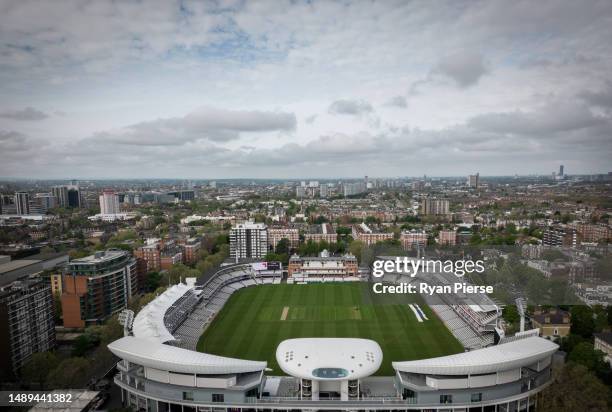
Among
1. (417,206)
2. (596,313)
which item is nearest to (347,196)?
(417,206)

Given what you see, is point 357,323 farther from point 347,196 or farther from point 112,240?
point 347,196

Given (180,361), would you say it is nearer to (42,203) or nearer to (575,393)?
(575,393)

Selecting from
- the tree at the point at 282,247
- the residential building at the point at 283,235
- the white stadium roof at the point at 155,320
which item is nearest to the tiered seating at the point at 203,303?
the white stadium roof at the point at 155,320

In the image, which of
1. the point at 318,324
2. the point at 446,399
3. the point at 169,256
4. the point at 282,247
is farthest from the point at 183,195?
the point at 446,399

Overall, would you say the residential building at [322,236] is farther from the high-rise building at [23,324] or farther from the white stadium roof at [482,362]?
the white stadium roof at [482,362]

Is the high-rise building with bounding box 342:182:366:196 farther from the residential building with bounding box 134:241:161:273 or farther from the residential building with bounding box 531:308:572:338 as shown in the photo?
the residential building with bounding box 531:308:572:338

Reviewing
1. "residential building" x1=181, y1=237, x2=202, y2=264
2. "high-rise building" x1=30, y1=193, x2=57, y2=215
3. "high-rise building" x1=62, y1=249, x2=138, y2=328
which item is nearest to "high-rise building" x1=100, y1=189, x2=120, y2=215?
"high-rise building" x1=30, y1=193, x2=57, y2=215
